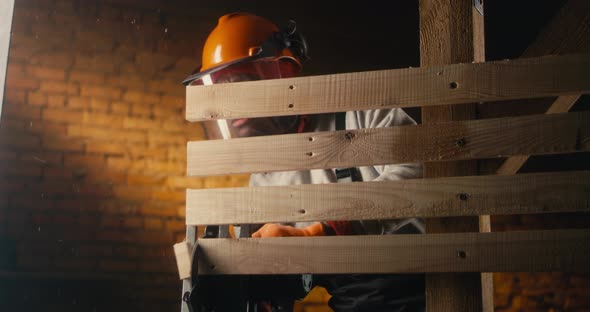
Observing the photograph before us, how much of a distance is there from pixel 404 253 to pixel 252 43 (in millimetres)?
1718

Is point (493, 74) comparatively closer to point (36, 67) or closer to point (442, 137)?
point (442, 137)

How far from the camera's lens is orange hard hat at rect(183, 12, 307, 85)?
3252mm

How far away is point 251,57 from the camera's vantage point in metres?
3.14

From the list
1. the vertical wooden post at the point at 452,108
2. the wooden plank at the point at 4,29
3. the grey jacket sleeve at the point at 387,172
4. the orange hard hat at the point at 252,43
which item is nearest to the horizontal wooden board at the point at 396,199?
the vertical wooden post at the point at 452,108

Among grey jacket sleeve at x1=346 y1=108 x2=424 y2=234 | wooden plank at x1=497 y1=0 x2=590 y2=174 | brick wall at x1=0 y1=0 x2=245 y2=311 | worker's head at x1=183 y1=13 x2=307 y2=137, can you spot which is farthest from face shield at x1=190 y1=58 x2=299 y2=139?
brick wall at x1=0 y1=0 x2=245 y2=311

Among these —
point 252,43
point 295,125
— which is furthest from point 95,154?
point 295,125

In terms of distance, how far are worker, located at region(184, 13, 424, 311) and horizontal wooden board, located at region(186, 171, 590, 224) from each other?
0.30 metres

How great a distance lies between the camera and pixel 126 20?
5.25 m

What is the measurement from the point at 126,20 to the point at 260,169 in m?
3.56

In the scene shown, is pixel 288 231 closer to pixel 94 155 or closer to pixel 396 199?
pixel 396 199

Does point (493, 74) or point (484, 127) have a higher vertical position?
point (493, 74)

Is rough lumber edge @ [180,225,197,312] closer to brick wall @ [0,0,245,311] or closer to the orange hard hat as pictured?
the orange hard hat

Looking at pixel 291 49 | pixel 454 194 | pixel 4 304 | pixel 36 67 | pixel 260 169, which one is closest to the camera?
pixel 454 194

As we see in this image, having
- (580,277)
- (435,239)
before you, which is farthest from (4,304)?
(580,277)
